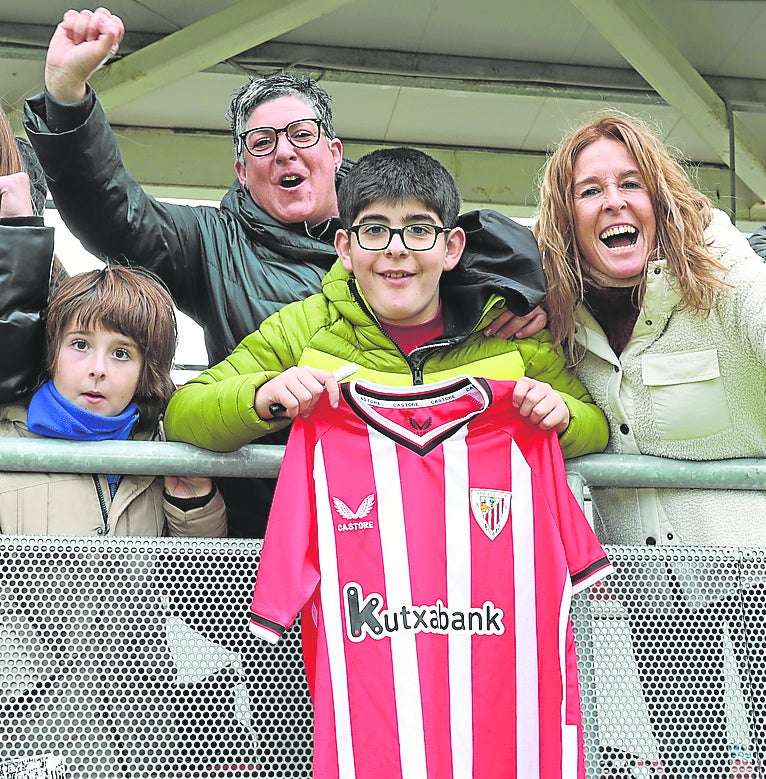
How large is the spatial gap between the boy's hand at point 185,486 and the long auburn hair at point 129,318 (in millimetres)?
206

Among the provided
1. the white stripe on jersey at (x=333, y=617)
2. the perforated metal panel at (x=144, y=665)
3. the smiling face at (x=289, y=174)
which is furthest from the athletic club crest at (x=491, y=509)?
the smiling face at (x=289, y=174)

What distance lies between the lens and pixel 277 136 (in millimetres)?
2895

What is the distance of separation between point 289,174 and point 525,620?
1.41m

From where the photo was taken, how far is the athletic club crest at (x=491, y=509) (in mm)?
2070

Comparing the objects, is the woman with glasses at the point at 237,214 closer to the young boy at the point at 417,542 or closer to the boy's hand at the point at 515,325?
the boy's hand at the point at 515,325

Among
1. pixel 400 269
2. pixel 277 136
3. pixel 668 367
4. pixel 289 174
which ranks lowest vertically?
pixel 668 367

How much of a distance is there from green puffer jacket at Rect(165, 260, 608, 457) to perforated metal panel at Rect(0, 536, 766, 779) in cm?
31

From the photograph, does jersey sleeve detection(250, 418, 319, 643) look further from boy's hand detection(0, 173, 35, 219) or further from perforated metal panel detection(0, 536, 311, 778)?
boy's hand detection(0, 173, 35, 219)

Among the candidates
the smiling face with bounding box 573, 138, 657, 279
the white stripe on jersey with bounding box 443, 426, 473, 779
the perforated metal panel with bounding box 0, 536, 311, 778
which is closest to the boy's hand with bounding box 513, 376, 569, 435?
the white stripe on jersey with bounding box 443, 426, 473, 779

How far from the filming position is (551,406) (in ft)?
7.04

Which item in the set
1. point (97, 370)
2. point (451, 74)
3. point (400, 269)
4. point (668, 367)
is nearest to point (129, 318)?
point (97, 370)

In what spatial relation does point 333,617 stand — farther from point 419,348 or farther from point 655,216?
point 655,216

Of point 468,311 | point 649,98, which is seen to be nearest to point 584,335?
point 468,311

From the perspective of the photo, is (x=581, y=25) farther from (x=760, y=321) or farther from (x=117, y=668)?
(x=117, y=668)
